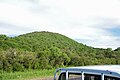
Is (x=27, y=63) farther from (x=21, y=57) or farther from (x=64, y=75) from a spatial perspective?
(x=64, y=75)

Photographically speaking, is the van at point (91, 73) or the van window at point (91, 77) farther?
the van window at point (91, 77)

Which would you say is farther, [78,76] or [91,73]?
[78,76]

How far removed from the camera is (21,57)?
28.7 m

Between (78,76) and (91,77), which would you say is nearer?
(91,77)

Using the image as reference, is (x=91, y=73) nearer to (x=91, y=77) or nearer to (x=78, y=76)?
(x=91, y=77)

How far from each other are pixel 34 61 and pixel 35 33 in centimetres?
4511

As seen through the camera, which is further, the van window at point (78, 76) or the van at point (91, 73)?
the van window at point (78, 76)

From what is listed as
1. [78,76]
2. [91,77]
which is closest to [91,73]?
[91,77]

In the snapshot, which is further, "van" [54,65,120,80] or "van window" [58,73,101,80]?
"van window" [58,73,101,80]

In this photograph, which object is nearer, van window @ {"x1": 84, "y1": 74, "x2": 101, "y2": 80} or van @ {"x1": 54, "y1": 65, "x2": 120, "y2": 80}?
van @ {"x1": 54, "y1": 65, "x2": 120, "y2": 80}

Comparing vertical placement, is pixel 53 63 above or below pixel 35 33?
below

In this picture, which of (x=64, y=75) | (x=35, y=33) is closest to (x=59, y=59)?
(x=64, y=75)

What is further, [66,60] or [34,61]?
[66,60]

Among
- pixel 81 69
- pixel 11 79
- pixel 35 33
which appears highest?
pixel 35 33
